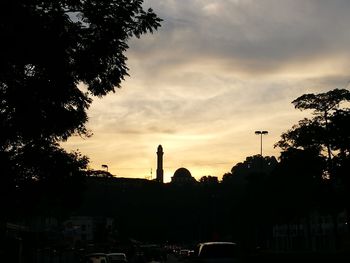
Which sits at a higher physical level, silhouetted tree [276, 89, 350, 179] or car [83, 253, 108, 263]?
silhouetted tree [276, 89, 350, 179]

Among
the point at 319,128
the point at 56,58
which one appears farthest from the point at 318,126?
the point at 56,58

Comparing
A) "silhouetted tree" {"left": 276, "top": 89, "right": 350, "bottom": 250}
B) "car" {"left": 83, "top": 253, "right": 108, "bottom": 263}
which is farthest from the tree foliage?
"car" {"left": 83, "top": 253, "right": 108, "bottom": 263}

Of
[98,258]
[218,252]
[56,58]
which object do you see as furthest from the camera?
[98,258]

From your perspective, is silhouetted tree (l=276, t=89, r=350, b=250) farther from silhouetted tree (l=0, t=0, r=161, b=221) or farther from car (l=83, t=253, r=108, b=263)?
silhouetted tree (l=0, t=0, r=161, b=221)

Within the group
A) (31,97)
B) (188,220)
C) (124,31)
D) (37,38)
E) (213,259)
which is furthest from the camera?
(188,220)

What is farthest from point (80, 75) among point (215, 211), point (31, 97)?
point (215, 211)

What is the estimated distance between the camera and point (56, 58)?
12359 mm

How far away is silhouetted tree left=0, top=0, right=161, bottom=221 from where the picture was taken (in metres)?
11.9

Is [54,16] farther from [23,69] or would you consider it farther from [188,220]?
[188,220]

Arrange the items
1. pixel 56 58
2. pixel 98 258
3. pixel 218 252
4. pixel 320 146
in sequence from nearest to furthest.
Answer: pixel 56 58 < pixel 218 252 < pixel 98 258 < pixel 320 146

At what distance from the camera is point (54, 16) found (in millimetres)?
12562

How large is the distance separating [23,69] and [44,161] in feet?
42.9

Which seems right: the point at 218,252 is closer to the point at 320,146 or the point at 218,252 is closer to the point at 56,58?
the point at 56,58

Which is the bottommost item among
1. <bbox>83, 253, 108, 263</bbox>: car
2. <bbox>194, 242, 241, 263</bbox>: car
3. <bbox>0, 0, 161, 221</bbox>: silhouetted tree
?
<bbox>83, 253, 108, 263</bbox>: car
